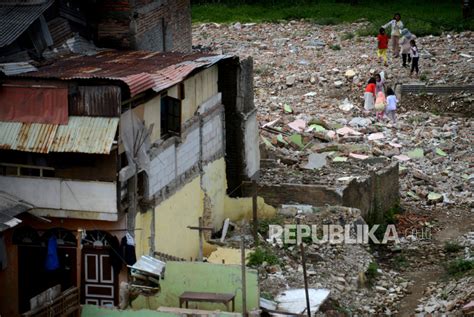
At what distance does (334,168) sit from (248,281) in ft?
25.1

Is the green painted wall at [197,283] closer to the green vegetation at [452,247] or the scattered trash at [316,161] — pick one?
the green vegetation at [452,247]

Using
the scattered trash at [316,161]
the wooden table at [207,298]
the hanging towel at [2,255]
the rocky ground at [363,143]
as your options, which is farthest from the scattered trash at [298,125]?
the hanging towel at [2,255]

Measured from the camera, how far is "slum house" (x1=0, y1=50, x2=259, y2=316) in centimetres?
1605

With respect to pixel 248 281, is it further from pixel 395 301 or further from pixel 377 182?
pixel 377 182

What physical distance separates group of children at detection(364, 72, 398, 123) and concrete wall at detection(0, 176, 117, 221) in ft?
39.1

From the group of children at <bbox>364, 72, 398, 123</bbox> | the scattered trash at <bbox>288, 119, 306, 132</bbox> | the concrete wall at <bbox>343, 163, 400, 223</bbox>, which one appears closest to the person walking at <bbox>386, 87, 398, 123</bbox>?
the group of children at <bbox>364, 72, 398, 123</bbox>

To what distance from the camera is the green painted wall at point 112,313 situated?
1520cm

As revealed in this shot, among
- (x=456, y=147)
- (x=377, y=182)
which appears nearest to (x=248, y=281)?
(x=377, y=182)

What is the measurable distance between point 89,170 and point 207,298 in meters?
2.35

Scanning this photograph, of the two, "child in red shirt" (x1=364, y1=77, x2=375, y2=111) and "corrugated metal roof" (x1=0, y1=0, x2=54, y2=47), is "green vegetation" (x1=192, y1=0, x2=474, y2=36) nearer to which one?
"child in red shirt" (x1=364, y1=77, x2=375, y2=111)

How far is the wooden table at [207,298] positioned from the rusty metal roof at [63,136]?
6.76ft

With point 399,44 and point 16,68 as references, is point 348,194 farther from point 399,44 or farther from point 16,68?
point 399,44

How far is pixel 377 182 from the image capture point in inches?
874

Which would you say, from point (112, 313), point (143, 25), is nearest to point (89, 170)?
point (112, 313)
